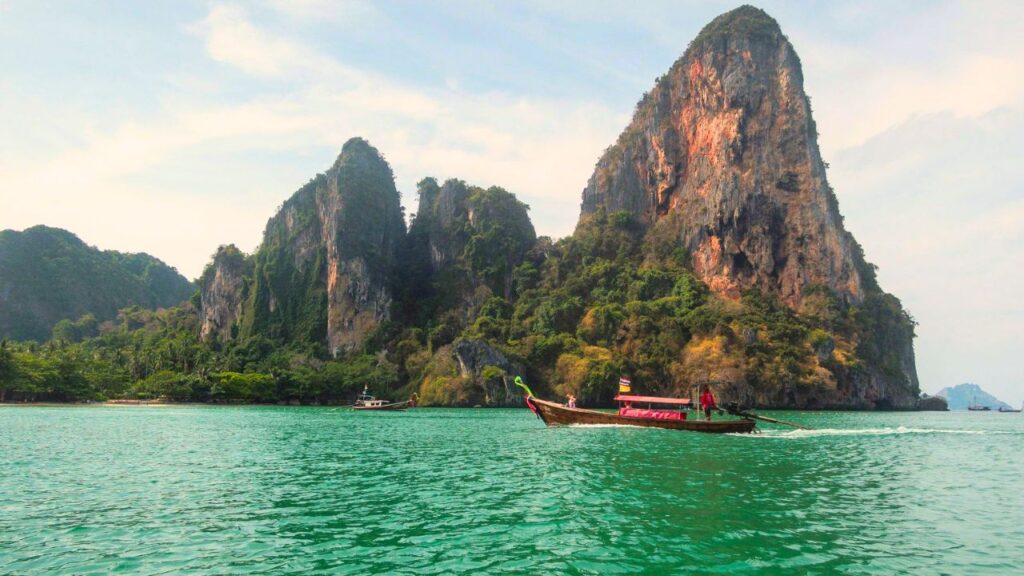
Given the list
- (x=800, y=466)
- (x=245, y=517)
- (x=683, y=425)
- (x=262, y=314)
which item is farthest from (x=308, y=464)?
(x=262, y=314)

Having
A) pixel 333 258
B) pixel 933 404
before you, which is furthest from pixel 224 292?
pixel 933 404

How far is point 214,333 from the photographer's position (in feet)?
493

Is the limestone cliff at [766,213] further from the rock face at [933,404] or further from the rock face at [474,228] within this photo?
the rock face at [474,228]

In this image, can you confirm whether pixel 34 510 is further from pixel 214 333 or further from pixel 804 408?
pixel 214 333

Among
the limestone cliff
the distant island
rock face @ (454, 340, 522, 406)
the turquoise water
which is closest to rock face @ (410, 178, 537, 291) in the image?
the distant island

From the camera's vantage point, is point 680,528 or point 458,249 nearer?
point 680,528

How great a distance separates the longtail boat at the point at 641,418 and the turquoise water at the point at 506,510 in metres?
8.81

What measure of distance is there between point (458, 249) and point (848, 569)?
134 metres

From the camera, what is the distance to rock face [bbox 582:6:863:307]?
111750mm

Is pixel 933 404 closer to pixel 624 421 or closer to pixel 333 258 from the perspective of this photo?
pixel 624 421

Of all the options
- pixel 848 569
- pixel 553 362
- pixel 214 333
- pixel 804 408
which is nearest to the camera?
pixel 848 569

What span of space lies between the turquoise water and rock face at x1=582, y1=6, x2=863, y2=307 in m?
85.9

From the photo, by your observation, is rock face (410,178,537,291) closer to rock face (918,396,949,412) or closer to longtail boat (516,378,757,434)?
rock face (918,396,949,412)

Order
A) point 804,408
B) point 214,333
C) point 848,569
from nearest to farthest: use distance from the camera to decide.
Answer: point 848,569
point 804,408
point 214,333
